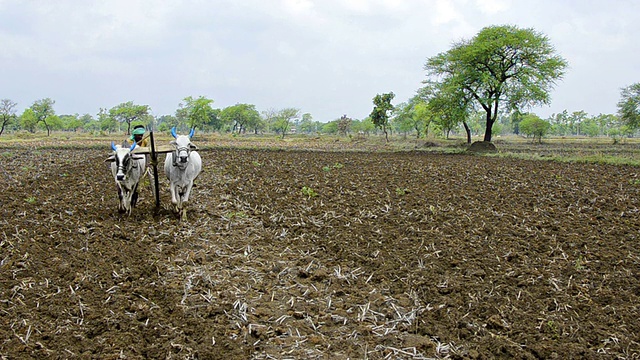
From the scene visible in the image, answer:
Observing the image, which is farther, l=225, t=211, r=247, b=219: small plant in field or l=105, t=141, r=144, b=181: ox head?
l=225, t=211, r=247, b=219: small plant in field

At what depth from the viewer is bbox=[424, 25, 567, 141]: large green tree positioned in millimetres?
29000

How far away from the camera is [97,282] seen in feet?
18.2

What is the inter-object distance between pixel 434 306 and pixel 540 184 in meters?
9.93

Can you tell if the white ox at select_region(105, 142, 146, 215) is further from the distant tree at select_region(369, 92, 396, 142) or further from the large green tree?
the distant tree at select_region(369, 92, 396, 142)

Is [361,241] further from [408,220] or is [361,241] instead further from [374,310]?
[374,310]

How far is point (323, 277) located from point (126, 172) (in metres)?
4.54

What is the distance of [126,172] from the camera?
7941mm

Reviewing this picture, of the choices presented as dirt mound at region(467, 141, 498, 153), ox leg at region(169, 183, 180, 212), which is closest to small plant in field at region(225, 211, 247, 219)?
ox leg at region(169, 183, 180, 212)

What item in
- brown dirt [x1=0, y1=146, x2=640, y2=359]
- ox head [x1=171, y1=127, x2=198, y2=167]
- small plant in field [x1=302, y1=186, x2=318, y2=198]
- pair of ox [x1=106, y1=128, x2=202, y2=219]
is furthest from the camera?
small plant in field [x1=302, y1=186, x2=318, y2=198]

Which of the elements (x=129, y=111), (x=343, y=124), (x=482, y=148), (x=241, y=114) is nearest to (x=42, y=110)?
(x=129, y=111)

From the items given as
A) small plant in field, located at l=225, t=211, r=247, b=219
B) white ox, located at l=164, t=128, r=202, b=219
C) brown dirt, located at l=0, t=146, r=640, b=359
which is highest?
white ox, located at l=164, t=128, r=202, b=219

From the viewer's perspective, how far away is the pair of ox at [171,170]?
313 inches

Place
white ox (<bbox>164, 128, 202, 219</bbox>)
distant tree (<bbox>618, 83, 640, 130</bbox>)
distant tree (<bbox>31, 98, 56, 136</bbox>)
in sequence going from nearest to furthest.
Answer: white ox (<bbox>164, 128, 202, 219</bbox>) < distant tree (<bbox>618, 83, 640, 130</bbox>) < distant tree (<bbox>31, 98, 56, 136</bbox>)

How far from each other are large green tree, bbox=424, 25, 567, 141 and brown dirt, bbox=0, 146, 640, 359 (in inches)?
799
